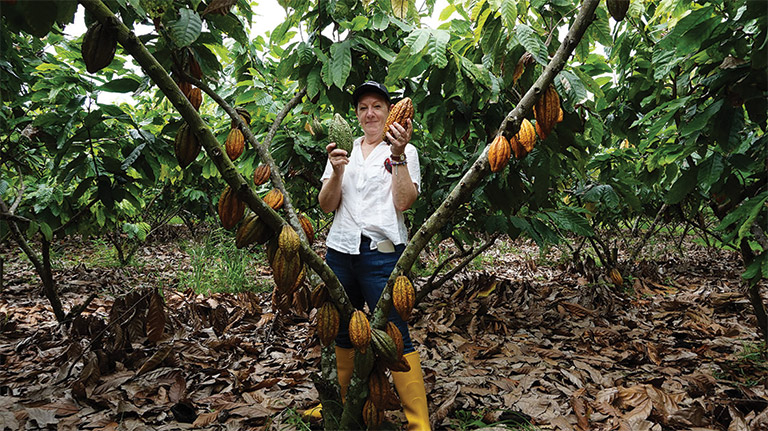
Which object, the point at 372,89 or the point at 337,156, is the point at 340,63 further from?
the point at 337,156

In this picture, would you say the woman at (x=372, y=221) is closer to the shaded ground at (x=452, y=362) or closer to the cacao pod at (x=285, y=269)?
the shaded ground at (x=452, y=362)

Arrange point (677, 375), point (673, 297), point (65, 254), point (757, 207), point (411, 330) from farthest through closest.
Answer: point (65, 254) → point (673, 297) → point (411, 330) → point (677, 375) → point (757, 207)

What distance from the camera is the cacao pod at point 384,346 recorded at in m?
1.07

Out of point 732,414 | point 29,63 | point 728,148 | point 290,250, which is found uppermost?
point 29,63

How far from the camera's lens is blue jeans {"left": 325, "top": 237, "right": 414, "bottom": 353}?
147cm

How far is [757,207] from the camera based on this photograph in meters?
1.33

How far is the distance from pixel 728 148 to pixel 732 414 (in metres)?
0.96

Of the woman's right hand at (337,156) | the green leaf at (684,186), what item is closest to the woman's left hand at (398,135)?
the woman's right hand at (337,156)

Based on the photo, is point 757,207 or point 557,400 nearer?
point 757,207

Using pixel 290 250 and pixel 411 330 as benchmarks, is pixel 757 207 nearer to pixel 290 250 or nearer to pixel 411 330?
pixel 290 250

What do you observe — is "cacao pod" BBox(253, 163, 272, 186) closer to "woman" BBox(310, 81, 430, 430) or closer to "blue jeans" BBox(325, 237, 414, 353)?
"woman" BBox(310, 81, 430, 430)

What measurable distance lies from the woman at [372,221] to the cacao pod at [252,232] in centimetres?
48

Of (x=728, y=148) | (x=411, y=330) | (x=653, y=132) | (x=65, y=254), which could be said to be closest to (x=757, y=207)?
(x=728, y=148)

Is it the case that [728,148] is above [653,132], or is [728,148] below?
below
